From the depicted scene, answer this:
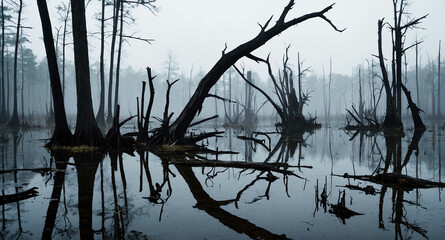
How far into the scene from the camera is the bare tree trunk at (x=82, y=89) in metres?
7.47

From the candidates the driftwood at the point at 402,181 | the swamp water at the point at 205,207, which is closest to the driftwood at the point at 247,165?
the swamp water at the point at 205,207

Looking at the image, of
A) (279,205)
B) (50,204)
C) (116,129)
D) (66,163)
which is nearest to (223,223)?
(279,205)

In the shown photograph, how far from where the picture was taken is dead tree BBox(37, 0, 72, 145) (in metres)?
7.74

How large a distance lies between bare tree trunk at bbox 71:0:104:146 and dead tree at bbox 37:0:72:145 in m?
0.47

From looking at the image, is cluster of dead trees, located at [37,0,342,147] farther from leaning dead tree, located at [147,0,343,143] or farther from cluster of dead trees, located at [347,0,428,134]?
cluster of dead trees, located at [347,0,428,134]

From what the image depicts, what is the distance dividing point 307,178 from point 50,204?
10.4 feet

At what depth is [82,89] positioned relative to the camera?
7.69m

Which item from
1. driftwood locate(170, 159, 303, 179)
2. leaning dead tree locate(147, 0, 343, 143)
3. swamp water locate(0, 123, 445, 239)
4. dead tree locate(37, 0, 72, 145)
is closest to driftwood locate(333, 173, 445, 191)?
swamp water locate(0, 123, 445, 239)

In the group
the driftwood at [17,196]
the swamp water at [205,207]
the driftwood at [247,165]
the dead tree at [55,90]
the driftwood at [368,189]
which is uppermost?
the dead tree at [55,90]

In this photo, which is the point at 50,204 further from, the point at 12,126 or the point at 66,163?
the point at 12,126

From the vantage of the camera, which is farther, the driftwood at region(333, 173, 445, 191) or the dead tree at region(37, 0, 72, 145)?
the dead tree at region(37, 0, 72, 145)

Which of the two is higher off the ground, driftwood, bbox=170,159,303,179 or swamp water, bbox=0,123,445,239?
driftwood, bbox=170,159,303,179

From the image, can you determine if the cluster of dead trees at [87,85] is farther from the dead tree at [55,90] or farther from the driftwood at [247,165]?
the driftwood at [247,165]

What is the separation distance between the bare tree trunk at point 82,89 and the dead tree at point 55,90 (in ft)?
1.53
